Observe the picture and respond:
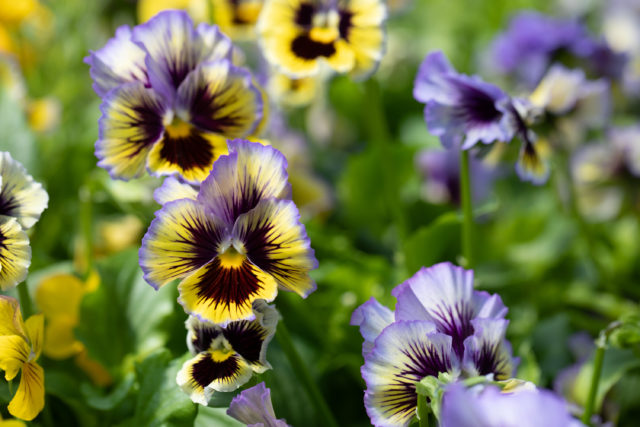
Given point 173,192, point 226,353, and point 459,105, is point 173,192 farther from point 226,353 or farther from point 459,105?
point 459,105

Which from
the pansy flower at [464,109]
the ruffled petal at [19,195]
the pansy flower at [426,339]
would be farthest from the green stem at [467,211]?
the ruffled petal at [19,195]

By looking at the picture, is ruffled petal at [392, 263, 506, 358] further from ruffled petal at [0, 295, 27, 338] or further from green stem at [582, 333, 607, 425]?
ruffled petal at [0, 295, 27, 338]

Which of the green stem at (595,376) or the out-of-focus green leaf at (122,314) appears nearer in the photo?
the green stem at (595,376)

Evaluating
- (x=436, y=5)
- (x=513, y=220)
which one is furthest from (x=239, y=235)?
(x=436, y=5)

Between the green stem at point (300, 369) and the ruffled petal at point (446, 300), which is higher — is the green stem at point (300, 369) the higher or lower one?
the lower one

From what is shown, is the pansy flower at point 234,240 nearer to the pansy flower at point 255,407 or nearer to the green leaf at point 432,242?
the pansy flower at point 255,407

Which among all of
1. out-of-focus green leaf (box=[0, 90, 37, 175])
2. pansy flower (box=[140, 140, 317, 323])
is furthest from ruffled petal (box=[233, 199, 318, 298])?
out-of-focus green leaf (box=[0, 90, 37, 175])
